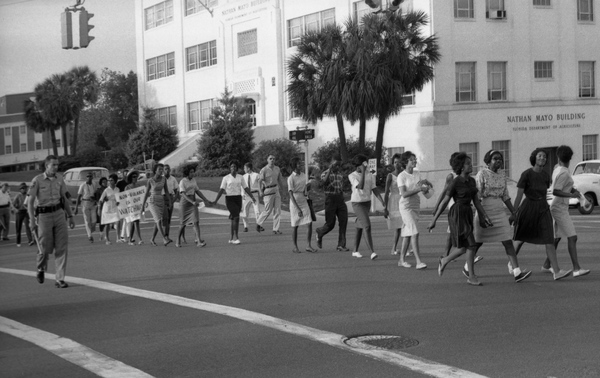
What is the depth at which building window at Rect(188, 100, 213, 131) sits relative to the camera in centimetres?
5278

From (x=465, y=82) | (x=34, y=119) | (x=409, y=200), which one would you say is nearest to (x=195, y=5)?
(x=34, y=119)

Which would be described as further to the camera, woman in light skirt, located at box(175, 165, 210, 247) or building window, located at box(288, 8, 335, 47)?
building window, located at box(288, 8, 335, 47)

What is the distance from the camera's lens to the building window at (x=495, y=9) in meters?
38.2

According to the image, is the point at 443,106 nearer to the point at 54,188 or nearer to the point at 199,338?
the point at 54,188

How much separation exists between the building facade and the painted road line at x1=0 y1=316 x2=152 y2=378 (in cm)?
4920

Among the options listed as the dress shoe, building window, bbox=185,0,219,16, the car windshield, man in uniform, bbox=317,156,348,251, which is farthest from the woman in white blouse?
building window, bbox=185,0,219,16

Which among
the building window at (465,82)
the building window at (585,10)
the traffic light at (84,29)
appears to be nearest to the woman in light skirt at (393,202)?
the traffic light at (84,29)

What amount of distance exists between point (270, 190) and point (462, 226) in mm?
10986

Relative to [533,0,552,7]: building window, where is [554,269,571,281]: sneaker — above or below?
below

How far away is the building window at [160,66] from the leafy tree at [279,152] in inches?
610

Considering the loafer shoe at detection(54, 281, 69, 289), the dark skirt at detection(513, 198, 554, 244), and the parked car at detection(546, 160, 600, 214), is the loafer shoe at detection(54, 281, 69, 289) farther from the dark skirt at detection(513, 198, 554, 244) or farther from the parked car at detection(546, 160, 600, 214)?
the parked car at detection(546, 160, 600, 214)

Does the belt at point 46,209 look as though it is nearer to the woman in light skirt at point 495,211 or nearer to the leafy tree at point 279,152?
the woman in light skirt at point 495,211

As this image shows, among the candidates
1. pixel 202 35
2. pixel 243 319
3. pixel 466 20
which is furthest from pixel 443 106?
pixel 243 319

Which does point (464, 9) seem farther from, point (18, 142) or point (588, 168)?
point (18, 142)
